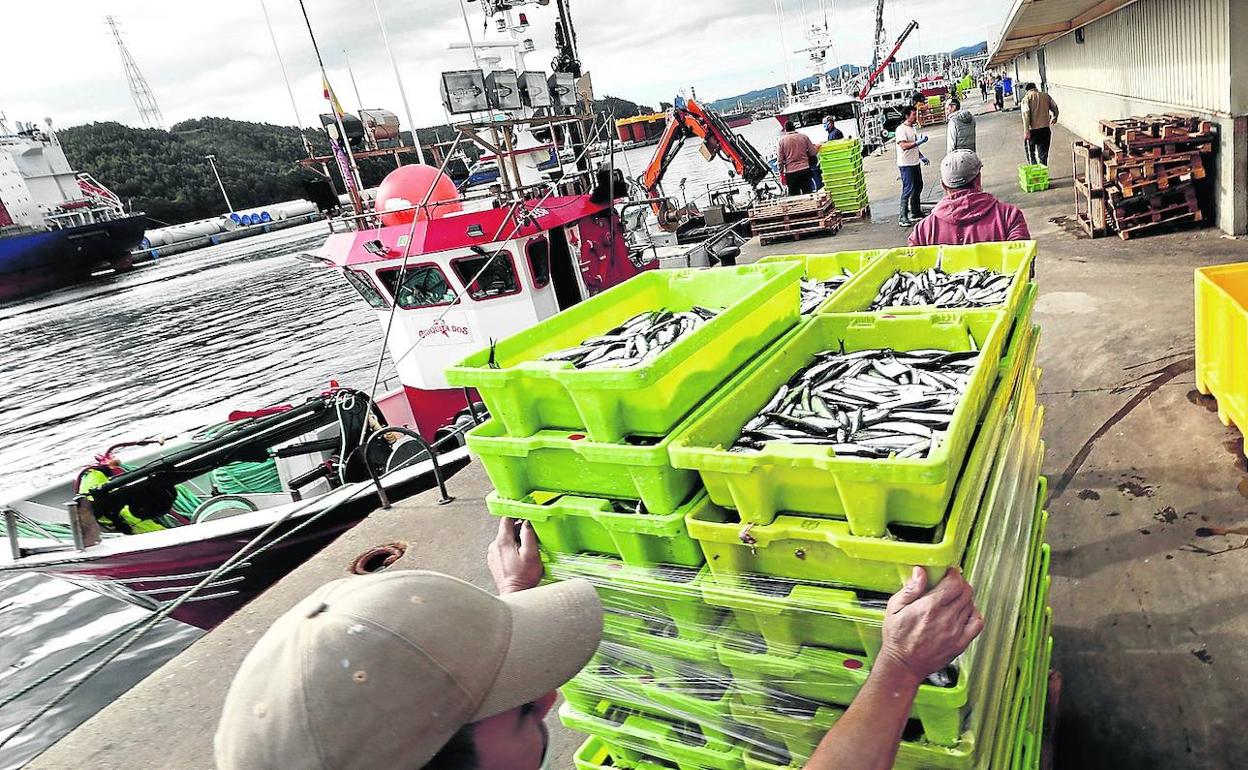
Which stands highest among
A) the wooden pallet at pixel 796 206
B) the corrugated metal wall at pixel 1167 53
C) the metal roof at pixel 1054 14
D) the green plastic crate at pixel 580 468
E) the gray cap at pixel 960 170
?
the metal roof at pixel 1054 14

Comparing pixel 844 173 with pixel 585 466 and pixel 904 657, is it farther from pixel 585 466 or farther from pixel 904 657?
pixel 904 657

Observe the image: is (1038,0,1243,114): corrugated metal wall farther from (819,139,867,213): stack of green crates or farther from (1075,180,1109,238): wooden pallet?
(819,139,867,213): stack of green crates

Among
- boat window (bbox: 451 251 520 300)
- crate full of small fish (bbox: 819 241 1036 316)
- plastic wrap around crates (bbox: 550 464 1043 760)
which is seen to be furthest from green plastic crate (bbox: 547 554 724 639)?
boat window (bbox: 451 251 520 300)

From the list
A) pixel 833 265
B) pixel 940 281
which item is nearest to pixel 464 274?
pixel 833 265

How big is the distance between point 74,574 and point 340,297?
2822 centimetres

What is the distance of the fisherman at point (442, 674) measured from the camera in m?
1.14

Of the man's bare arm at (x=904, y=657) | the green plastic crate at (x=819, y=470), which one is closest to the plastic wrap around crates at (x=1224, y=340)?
the green plastic crate at (x=819, y=470)

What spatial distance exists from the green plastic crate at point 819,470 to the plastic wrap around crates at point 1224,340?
317cm

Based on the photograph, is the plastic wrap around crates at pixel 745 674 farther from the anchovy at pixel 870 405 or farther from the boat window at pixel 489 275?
the boat window at pixel 489 275

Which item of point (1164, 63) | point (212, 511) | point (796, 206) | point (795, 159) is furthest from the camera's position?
point (795, 159)

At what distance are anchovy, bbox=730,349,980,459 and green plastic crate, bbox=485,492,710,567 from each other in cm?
31

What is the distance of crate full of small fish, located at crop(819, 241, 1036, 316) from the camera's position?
2900mm

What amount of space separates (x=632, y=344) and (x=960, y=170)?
162 inches

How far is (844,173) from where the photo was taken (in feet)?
49.1
